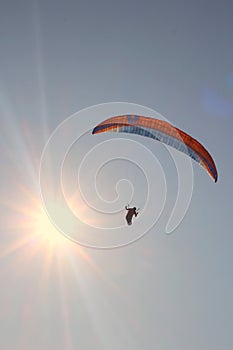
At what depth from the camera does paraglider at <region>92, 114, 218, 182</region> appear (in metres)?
13.4

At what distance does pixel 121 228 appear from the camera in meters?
19.4

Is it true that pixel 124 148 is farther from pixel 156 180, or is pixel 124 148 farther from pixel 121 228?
pixel 121 228

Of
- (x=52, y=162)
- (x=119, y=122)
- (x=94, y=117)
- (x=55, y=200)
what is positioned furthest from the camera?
(x=55, y=200)

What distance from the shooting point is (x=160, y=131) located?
45.1ft

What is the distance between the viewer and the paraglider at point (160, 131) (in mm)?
Result: 13359

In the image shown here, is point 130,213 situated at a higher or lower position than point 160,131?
lower

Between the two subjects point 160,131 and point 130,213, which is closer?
point 160,131

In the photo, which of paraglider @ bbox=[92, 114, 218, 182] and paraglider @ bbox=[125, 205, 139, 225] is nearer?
paraglider @ bbox=[92, 114, 218, 182]

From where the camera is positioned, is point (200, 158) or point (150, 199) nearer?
point (200, 158)

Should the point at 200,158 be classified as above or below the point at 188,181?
below

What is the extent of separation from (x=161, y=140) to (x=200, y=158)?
1.64 meters

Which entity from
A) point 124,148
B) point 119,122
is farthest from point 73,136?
point 119,122

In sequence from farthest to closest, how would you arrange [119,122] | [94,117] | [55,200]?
[55,200] < [94,117] < [119,122]

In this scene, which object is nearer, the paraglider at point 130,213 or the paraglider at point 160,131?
the paraglider at point 160,131
